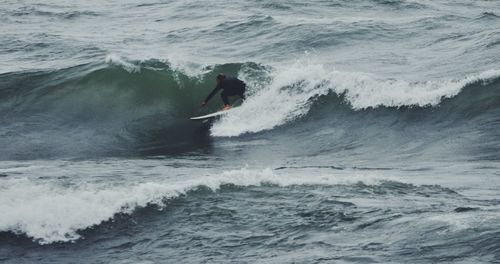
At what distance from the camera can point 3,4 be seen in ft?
120

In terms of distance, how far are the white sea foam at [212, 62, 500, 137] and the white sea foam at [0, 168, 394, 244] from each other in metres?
5.13

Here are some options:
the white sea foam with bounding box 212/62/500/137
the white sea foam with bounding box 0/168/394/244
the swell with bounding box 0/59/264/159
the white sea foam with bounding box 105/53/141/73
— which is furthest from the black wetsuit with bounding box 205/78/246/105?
the white sea foam with bounding box 0/168/394/244

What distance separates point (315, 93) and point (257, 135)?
218 centimetres

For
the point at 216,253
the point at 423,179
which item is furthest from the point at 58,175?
the point at 423,179

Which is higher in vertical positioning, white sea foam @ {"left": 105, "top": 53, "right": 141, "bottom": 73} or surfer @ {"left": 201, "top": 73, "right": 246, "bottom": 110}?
white sea foam @ {"left": 105, "top": 53, "right": 141, "bottom": 73}

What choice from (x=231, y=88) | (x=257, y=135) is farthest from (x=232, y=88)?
(x=257, y=135)

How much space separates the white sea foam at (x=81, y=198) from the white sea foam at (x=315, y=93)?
5.13m

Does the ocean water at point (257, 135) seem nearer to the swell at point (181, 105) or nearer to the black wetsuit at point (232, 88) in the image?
the swell at point (181, 105)

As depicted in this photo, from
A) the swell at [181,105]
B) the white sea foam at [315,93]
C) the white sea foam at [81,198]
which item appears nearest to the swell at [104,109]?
the swell at [181,105]

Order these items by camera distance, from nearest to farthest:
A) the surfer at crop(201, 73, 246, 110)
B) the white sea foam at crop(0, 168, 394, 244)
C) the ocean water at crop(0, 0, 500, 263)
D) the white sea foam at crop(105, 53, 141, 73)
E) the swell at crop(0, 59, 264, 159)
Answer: the ocean water at crop(0, 0, 500, 263) → the white sea foam at crop(0, 168, 394, 244) → the swell at crop(0, 59, 264, 159) → the surfer at crop(201, 73, 246, 110) → the white sea foam at crop(105, 53, 141, 73)

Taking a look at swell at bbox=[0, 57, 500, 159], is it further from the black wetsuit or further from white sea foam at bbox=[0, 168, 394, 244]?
white sea foam at bbox=[0, 168, 394, 244]

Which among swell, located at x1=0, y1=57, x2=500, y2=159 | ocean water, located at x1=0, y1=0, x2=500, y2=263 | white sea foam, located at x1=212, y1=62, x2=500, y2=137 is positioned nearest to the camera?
ocean water, located at x1=0, y1=0, x2=500, y2=263

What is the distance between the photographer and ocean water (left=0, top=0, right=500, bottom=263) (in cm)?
1096

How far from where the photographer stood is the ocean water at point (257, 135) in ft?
36.0
